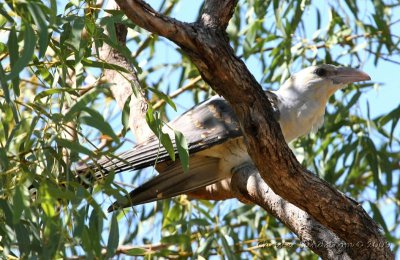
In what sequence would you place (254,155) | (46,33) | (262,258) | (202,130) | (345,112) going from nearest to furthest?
(46,33) < (254,155) < (202,130) < (262,258) < (345,112)

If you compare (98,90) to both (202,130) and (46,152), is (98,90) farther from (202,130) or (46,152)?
(202,130)

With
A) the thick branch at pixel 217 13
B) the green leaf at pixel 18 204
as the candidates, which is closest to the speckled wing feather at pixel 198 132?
the thick branch at pixel 217 13

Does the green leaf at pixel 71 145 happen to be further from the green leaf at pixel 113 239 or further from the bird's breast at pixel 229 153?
the bird's breast at pixel 229 153

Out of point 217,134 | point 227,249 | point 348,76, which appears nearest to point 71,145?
point 227,249

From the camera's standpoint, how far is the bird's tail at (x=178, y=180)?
3.91 meters

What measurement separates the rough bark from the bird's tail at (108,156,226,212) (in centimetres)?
97

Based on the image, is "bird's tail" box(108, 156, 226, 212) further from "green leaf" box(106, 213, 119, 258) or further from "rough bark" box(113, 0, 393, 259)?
"green leaf" box(106, 213, 119, 258)

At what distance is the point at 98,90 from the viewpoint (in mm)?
2410

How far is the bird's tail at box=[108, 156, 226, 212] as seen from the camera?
3.91m

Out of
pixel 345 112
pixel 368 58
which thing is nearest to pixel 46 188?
pixel 345 112

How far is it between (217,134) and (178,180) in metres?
0.28

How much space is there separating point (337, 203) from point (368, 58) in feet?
7.48

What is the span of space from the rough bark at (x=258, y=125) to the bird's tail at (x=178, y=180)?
97 centimetres

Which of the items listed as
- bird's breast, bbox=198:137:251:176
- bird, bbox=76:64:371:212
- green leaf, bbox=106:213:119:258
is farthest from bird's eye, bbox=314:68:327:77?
green leaf, bbox=106:213:119:258
